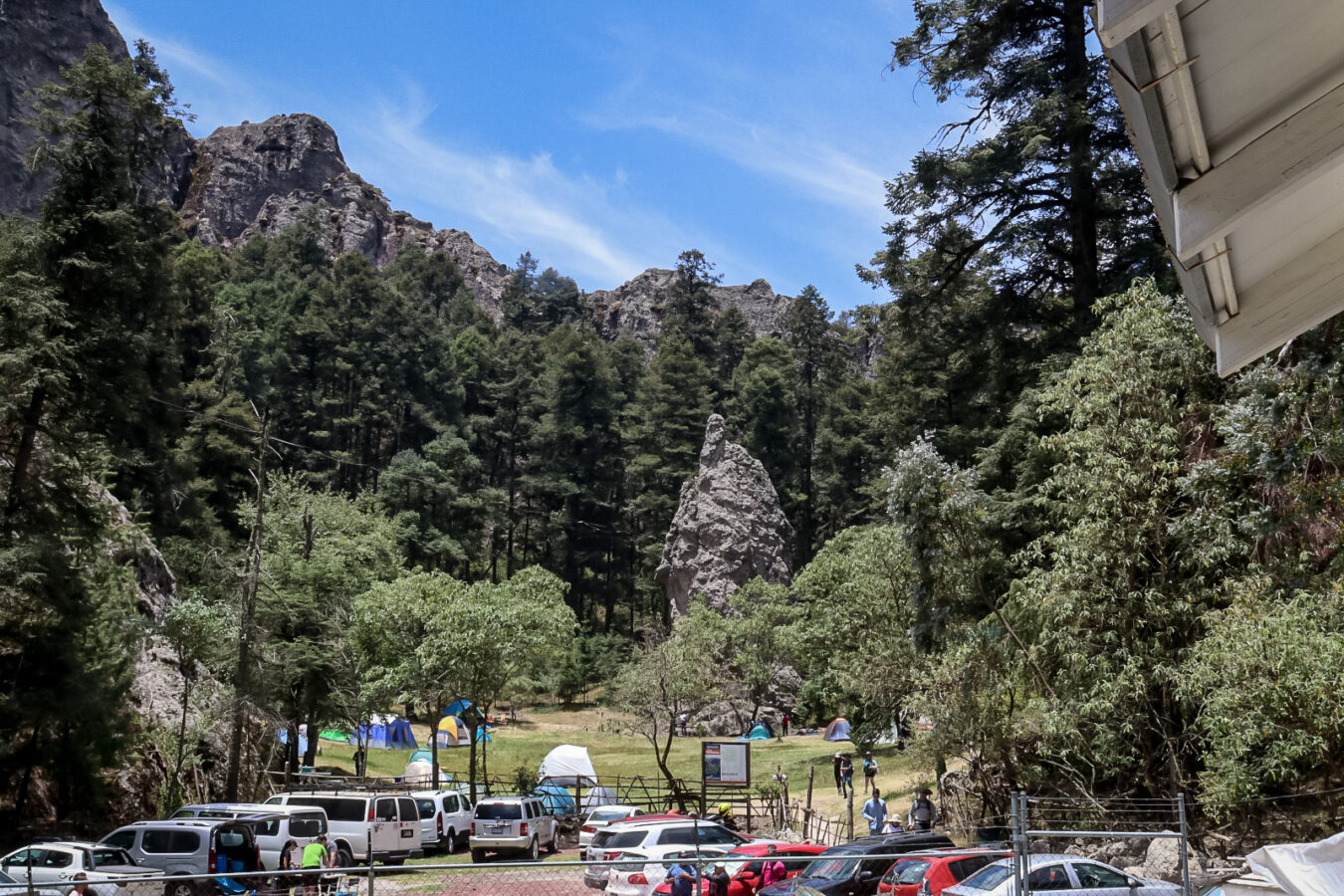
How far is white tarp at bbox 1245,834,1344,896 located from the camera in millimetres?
8688

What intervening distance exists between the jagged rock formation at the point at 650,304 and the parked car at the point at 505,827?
101 meters

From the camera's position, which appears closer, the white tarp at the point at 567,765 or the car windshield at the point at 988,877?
the car windshield at the point at 988,877

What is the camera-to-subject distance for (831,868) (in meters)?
15.2

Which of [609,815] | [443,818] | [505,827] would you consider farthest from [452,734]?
[505,827]

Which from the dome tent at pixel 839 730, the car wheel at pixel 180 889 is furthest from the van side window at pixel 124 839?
the dome tent at pixel 839 730

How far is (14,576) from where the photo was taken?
20.7 m

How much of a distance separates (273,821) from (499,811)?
544 centimetres

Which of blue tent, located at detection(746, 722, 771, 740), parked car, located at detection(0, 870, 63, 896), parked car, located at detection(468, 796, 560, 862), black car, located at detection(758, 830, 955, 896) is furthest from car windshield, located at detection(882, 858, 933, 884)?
blue tent, located at detection(746, 722, 771, 740)

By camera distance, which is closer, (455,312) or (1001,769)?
(1001,769)

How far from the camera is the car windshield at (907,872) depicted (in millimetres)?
13851

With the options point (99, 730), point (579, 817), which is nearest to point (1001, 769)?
point (579, 817)

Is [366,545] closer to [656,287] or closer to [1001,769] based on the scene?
[1001,769]

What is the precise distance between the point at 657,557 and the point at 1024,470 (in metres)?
49.2

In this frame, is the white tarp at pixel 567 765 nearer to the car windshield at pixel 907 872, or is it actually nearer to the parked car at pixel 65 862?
the parked car at pixel 65 862
